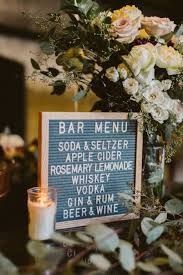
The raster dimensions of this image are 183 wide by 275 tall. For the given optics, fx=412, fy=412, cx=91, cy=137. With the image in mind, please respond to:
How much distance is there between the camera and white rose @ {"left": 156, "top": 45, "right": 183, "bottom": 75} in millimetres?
963

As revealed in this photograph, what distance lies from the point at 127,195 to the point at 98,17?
43 cm

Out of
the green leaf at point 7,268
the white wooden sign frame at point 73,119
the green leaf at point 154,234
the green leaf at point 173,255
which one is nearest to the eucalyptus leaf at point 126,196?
the white wooden sign frame at point 73,119

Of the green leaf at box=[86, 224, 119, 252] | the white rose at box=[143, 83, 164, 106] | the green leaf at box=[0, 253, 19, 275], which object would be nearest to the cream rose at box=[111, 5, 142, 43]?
the white rose at box=[143, 83, 164, 106]

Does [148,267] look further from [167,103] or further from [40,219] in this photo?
[167,103]

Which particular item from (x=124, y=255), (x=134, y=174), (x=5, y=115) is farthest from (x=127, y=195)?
(x=5, y=115)

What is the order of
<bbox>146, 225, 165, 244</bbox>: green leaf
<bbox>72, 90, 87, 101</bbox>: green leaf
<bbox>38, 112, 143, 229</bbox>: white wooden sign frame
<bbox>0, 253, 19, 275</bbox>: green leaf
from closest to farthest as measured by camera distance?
<bbox>0, 253, 19, 275</bbox>: green leaf
<bbox>146, 225, 165, 244</bbox>: green leaf
<bbox>38, 112, 143, 229</bbox>: white wooden sign frame
<bbox>72, 90, 87, 101</bbox>: green leaf

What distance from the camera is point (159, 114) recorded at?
3.22 ft

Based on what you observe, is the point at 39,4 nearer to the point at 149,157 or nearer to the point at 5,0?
the point at 5,0

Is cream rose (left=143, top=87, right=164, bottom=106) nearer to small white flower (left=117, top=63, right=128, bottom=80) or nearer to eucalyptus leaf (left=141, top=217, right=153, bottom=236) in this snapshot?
small white flower (left=117, top=63, right=128, bottom=80)

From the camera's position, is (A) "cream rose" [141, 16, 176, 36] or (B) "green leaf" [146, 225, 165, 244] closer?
(B) "green leaf" [146, 225, 165, 244]

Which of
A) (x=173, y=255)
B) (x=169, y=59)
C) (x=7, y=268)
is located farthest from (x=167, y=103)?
(x=7, y=268)

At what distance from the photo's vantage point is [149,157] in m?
1.08

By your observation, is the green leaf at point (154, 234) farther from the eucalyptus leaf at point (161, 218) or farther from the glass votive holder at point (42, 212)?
the glass votive holder at point (42, 212)

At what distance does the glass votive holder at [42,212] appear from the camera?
0.85 meters
